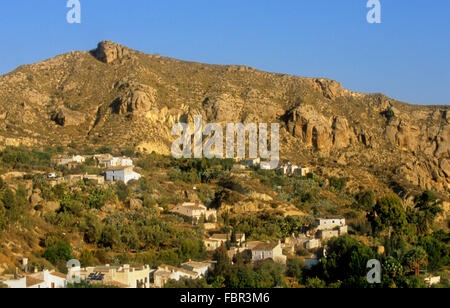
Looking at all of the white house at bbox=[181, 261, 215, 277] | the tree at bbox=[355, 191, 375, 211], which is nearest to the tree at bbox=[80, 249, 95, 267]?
the white house at bbox=[181, 261, 215, 277]

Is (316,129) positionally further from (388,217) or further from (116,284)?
(116,284)

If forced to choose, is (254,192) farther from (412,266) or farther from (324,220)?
(412,266)

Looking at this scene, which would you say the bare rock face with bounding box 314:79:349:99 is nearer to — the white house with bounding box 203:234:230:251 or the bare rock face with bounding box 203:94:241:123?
the bare rock face with bounding box 203:94:241:123

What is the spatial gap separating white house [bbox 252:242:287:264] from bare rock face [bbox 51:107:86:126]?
32868 mm

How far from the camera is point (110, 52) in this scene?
73.6 m

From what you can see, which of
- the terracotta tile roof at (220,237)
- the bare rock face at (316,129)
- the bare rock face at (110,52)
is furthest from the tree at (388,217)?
the bare rock face at (110,52)

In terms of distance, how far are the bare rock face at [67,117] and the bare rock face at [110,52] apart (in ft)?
37.6

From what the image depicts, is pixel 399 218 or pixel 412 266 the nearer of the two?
pixel 412 266

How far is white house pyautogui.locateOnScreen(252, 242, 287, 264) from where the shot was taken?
33.0 meters

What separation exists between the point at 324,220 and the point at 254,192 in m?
6.35

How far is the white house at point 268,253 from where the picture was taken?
108 ft

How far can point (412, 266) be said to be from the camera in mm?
32250
